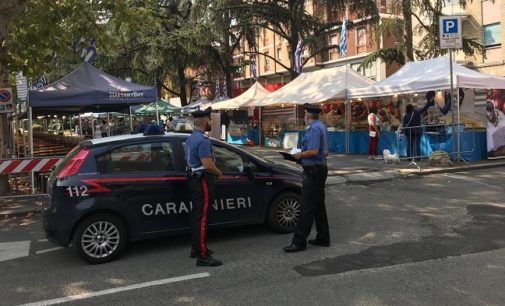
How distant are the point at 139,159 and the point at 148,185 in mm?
372

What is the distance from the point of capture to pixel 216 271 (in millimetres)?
5836

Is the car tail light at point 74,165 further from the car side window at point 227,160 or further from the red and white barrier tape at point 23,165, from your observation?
the red and white barrier tape at point 23,165

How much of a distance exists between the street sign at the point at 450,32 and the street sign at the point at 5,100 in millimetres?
10467

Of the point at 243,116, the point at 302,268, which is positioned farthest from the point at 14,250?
the point at 243,116

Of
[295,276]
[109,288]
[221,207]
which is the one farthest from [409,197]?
[109,288]

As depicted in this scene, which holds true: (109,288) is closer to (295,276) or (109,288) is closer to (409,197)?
(295,276)

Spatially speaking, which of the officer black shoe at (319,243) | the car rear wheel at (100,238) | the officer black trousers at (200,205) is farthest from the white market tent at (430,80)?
the car rear wheel at (100,238)

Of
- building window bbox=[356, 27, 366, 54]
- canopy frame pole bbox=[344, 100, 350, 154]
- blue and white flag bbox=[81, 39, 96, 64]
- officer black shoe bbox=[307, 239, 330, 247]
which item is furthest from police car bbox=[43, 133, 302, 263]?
building window bbox=[356, 27, 366, 54]

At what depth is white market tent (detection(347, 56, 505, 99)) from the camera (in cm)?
1474

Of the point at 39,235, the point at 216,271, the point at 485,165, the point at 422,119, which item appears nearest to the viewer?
the point at 216,271

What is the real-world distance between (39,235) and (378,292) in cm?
549

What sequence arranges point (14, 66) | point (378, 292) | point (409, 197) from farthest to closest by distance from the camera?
point (14, 66) < point (409, 197) < point (378, 292)

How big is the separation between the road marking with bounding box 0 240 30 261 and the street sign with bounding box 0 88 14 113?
4647mm

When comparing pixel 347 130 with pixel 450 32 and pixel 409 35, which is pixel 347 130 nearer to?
pixel 409 35
